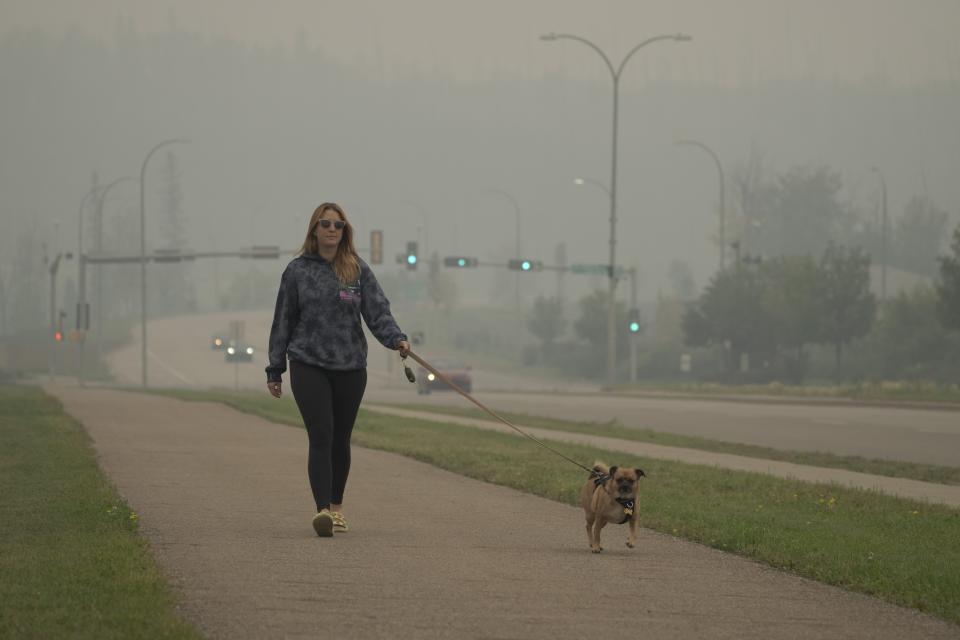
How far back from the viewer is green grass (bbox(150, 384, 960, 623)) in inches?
406

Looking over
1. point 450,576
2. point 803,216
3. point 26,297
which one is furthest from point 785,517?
point 803,216

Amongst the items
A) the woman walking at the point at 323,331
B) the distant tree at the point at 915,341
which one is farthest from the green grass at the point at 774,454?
the distant tree at the point at 915,341

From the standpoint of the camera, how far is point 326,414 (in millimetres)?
11531

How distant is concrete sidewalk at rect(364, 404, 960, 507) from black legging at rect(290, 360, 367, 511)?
7.07 metres

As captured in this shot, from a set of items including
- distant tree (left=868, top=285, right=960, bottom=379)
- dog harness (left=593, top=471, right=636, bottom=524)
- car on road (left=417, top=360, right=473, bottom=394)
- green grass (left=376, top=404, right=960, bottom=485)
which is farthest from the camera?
distant tree (left=868, top=285, right=960, bottom=379)

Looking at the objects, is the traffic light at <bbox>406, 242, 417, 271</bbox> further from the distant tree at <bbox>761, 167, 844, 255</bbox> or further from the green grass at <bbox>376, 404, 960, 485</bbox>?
the distant tree at <bbox>761, 167, 844, 255</bbox>

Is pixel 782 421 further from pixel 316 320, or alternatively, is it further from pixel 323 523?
pixel 323 523

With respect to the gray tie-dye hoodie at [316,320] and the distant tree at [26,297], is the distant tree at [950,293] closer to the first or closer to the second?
the gray tie-dye hoodie at [316,320]

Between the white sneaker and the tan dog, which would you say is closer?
the tan dog

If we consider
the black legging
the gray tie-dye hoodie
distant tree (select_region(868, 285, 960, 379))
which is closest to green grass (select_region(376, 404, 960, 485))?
the black legging

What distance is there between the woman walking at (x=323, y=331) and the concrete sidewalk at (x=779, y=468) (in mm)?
7225

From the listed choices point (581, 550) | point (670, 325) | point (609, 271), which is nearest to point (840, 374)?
point (609, 271)

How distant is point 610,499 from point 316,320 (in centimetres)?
237

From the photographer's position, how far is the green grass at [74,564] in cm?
785
